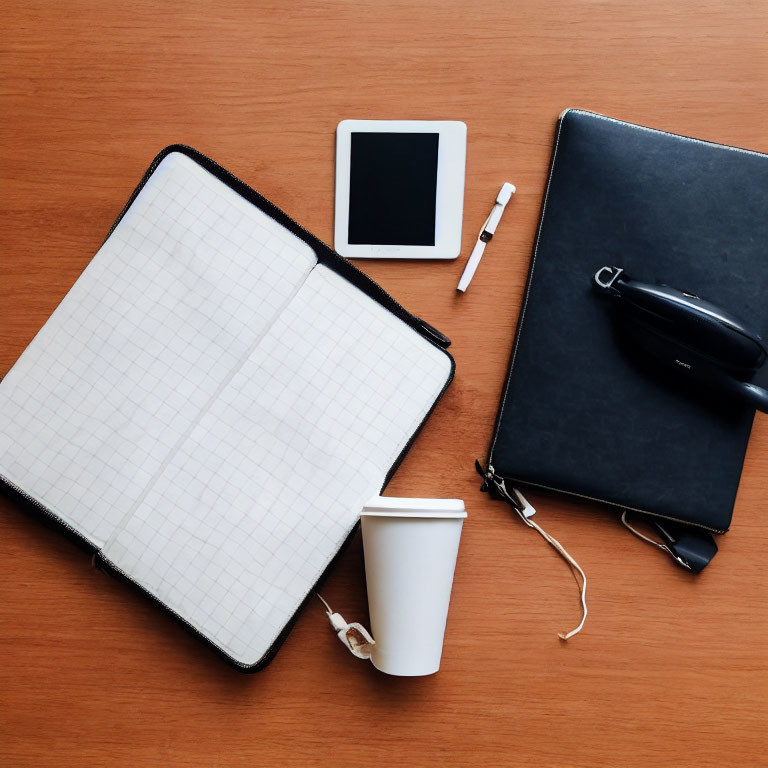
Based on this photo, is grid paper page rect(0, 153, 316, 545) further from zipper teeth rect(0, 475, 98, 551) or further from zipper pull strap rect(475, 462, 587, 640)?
zipper pull strap rect(475, 462, 587, 640)

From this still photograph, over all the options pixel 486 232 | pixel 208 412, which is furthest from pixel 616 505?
pixel 208 412

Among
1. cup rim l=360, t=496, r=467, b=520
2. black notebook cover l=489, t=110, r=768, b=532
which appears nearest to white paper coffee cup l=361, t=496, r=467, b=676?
cup rim l=360, t=496, r=467, b=520

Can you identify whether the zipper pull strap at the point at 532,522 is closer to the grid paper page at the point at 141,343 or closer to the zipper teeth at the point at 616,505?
the zipper teeth at the point at 616,505

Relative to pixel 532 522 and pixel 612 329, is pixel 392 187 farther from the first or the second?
pixel 532 522

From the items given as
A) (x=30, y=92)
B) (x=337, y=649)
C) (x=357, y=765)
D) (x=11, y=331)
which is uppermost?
(x=30, y=92)

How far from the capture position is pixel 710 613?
25.6 inches

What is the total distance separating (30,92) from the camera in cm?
66

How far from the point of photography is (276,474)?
61 cm

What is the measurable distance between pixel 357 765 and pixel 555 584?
285 mm

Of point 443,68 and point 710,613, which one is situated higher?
point 443,68

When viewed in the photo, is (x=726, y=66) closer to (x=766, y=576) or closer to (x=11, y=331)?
(x=766, y=576)

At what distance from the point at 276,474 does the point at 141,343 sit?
0.19 m

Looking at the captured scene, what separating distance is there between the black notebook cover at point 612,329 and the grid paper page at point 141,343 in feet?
0.93

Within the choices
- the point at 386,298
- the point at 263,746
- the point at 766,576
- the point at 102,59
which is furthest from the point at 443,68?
the point at 263,746
